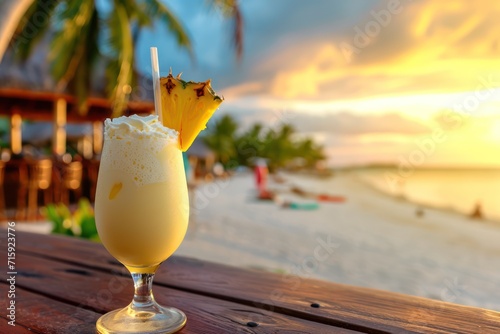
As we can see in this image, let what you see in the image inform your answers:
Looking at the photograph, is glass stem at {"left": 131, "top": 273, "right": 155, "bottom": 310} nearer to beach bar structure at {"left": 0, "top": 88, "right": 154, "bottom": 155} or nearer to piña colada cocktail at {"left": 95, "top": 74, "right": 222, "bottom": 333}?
piña colada cocktail at {"left": 95, "top": 74, "right": 222, "bottom": 333}

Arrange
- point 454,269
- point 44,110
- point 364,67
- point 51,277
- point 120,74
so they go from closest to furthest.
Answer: point 51,277
point 454,269
point 120,74
point 44,110
point 364,67

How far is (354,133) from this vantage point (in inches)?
1112

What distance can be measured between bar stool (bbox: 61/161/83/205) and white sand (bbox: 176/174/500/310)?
6.48 feet

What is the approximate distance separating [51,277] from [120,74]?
637 cm

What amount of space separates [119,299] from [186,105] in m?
0.41

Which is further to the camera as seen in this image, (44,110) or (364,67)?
(364,67)

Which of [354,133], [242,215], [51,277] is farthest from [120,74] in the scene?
[354,133]

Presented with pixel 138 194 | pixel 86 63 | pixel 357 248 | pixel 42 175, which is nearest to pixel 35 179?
pixel 42 175

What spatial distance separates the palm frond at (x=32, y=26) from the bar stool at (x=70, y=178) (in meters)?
1.90

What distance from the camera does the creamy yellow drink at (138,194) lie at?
2.65 feet

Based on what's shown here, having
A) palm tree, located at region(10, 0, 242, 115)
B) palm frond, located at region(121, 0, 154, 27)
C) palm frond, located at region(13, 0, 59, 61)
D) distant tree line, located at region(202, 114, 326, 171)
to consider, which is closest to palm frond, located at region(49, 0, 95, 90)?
palm tree, located at region(10, 0, 242, 115)

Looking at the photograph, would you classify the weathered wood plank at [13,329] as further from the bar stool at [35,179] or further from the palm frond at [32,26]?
the palm frond at [32,26]

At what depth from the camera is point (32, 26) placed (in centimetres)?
678

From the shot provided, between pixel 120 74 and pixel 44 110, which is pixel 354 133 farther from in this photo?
pixel 120 74
